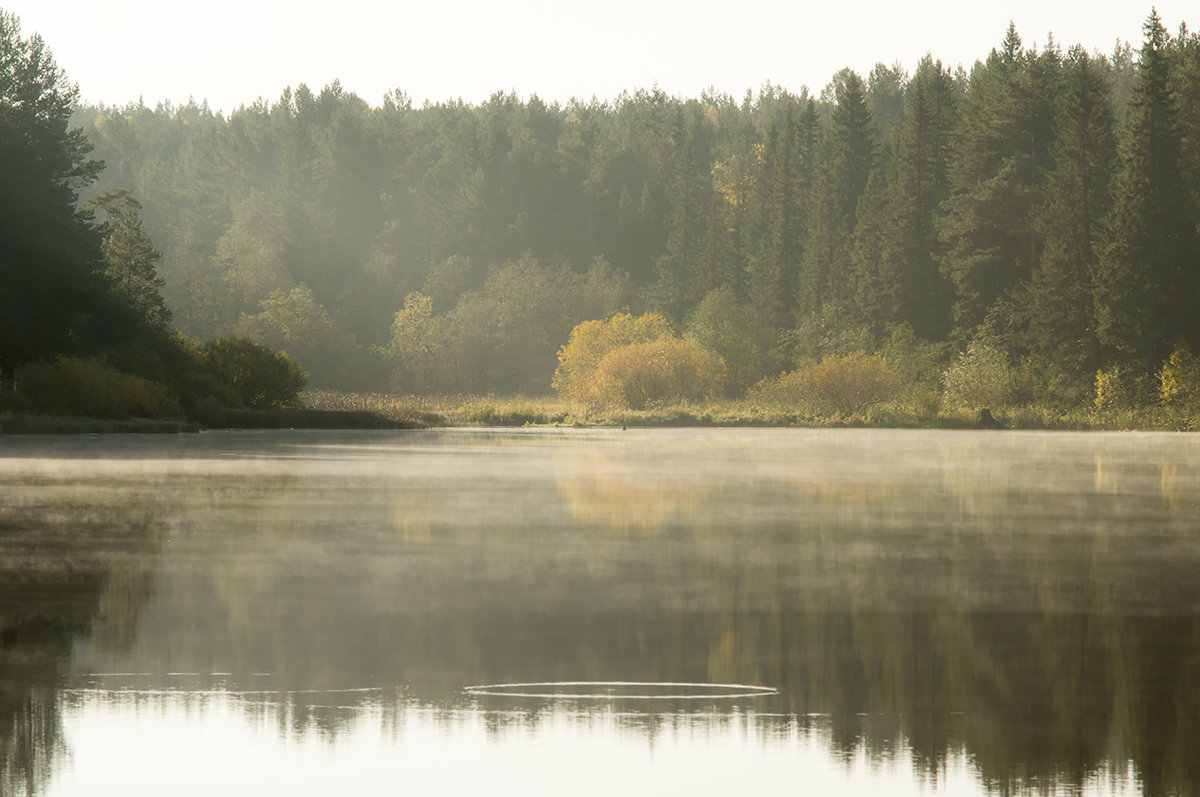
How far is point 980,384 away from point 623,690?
61.3 meters

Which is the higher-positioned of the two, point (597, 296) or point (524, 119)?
point (524, 119)

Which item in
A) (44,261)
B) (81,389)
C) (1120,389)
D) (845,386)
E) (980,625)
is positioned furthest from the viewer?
(845,386)

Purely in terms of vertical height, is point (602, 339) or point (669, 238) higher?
point (669, 238)

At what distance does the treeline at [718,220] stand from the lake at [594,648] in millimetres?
54996

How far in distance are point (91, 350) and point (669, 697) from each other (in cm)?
4262

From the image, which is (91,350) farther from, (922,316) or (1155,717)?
(922,316)

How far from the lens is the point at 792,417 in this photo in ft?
212

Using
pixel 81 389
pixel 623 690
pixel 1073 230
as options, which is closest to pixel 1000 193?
pixel 1073 230

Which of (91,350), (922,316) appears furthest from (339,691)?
(922,316)

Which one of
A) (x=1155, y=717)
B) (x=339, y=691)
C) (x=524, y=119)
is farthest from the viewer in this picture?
(x=524, y=119)

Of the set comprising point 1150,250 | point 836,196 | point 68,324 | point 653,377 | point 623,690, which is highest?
point 836,196

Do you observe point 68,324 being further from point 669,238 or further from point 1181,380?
point 669,238

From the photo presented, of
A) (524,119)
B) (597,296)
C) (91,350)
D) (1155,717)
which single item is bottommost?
(1155,717)

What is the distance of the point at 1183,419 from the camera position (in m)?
57.0
